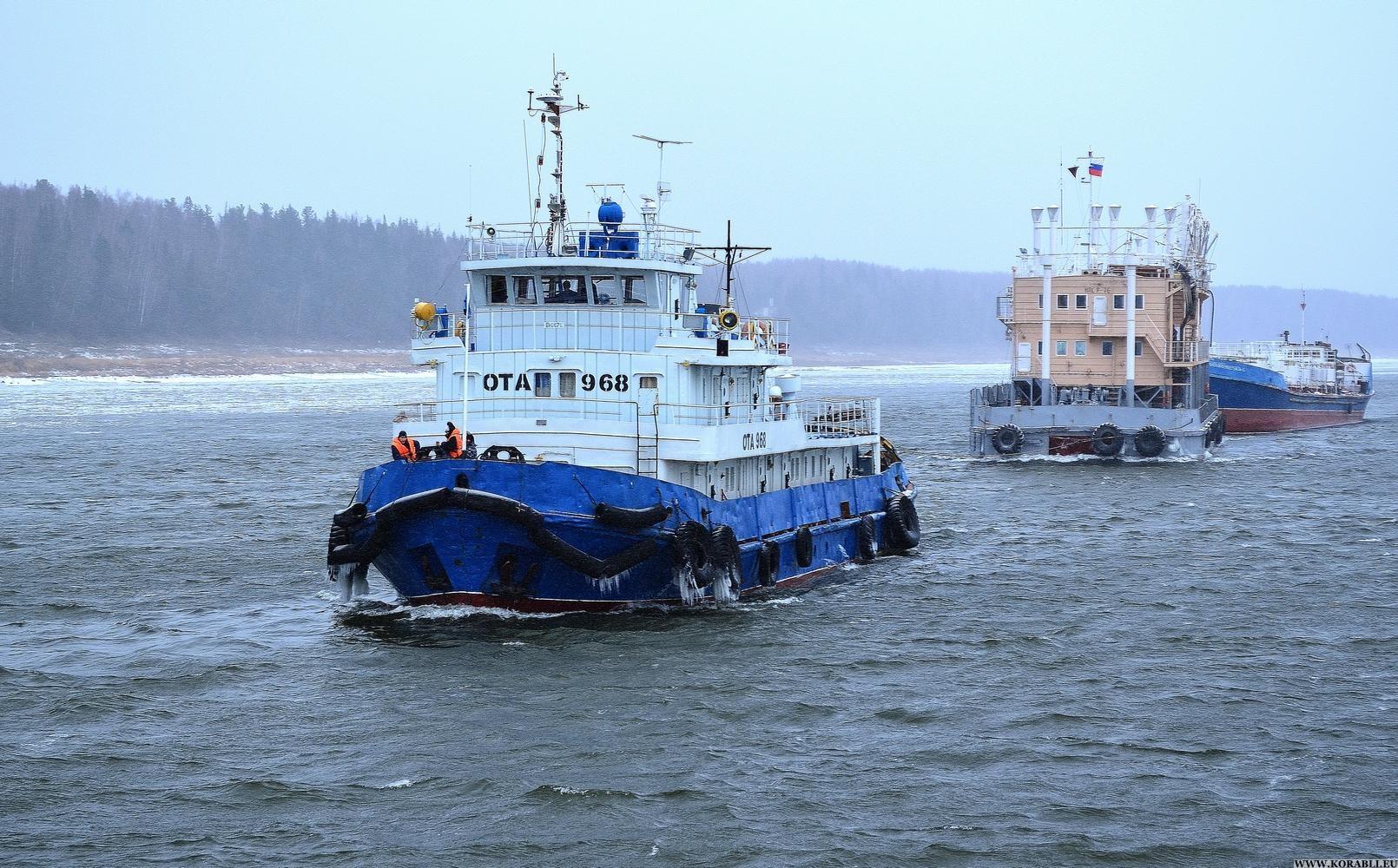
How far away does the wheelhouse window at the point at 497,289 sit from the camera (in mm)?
25484

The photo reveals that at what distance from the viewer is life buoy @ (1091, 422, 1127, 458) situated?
174ft

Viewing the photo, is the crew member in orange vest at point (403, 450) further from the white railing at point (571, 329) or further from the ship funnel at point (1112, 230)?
the ship funnel at point (1112, 230)

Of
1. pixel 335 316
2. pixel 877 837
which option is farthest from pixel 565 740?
pixel 335 316

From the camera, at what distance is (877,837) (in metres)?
15.0

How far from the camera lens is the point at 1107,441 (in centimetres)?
5319

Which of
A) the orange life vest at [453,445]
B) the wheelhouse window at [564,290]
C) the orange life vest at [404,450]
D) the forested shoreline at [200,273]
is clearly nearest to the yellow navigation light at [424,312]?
the wheelhouse window at [564,290]

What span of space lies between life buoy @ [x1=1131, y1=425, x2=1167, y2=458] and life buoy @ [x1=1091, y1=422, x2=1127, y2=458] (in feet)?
2.11

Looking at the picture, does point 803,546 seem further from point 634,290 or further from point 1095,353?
point 1095,353

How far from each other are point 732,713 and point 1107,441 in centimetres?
3702

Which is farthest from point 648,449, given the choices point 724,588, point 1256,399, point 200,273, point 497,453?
point 200,273

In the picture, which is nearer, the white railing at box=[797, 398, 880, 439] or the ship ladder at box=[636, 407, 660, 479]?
the ship ladder at box=[636, 407, 660, 479]

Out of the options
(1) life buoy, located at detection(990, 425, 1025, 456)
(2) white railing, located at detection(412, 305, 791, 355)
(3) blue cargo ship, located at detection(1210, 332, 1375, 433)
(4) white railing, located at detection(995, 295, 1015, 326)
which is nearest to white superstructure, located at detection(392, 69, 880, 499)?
(2) white railing, located at detection(412, 305, 791, 355)

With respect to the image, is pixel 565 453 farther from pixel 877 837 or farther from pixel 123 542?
pixel 123 542

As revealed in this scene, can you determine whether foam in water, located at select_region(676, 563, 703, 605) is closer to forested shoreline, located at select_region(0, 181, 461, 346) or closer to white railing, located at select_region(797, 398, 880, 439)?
white railing, located at select_region(797, 398, 880, 439)
